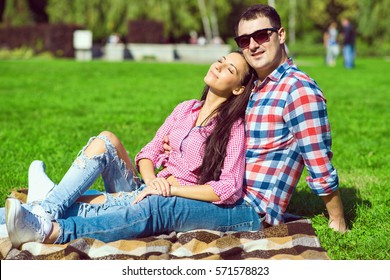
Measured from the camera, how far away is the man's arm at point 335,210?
4176 millimetres

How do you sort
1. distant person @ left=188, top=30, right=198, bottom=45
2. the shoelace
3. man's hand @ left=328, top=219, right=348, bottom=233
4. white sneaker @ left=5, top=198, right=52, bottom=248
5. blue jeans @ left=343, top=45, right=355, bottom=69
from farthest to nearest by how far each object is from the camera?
distant person @ left=188, top=30, right=198, bottom=45 → blue jeans @ left=343, top=45, right=355, bottom=69 → man's hand @ left=328, top=219, right=348, bottom=233 → the shoelace → white sneaker @ left=5, top=198, right=52, bottom=248

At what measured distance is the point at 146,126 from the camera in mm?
8992

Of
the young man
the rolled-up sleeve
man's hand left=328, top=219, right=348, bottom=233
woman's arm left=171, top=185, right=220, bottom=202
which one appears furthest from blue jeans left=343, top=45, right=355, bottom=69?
woman's arm left=171, top=185, right=220, bottom=202

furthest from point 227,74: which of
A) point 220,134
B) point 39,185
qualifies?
point 39,185

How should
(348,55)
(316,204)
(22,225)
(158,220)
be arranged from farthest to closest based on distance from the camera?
1. (348,55)
2. (316,204)
3. (158,220)
4. (22,225)

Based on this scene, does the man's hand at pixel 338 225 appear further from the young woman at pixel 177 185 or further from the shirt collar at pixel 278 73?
the shirt collar at pixel 278 73

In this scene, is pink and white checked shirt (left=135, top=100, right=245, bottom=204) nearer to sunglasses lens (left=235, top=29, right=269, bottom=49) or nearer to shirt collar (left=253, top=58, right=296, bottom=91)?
shirt collar (left=253, top=58, right=296, bottom=91)

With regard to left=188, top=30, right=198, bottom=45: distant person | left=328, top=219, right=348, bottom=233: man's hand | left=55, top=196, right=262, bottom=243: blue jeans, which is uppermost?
left=55, top=196, right=262, bottom=243: blue jeans

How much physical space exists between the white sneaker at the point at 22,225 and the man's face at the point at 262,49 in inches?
61.9

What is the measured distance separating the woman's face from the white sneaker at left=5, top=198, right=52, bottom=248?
1316 mm

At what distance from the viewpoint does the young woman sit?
3.83 metres

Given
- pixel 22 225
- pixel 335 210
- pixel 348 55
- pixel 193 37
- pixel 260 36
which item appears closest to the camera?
pixel 22 225

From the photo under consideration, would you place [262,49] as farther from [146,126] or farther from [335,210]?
[146,126]

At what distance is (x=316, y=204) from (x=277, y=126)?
1.24 metres
